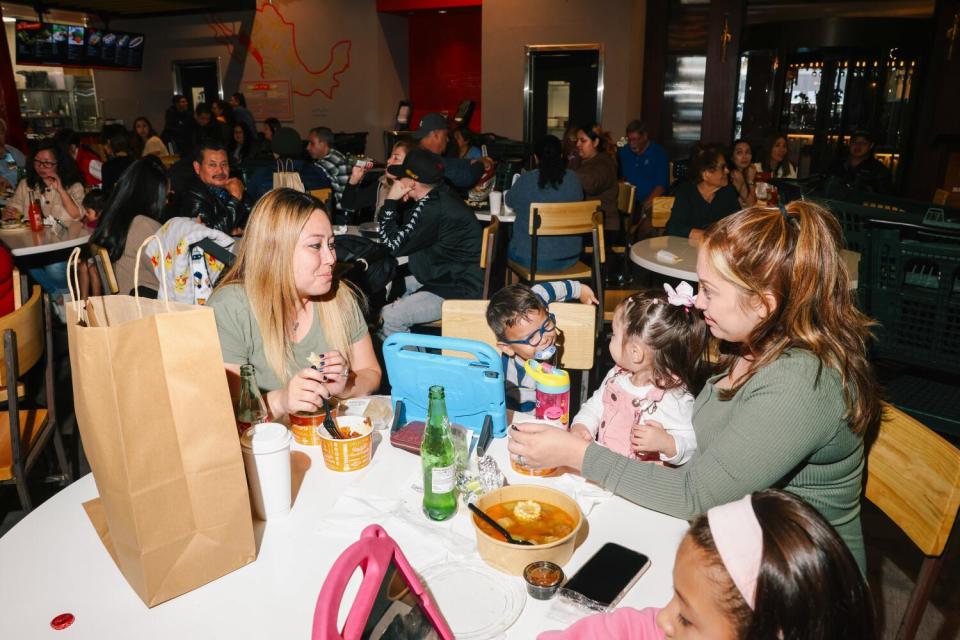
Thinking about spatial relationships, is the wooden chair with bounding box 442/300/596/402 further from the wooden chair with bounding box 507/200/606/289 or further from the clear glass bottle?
the wooden chair with bounding box 507/200/606/289

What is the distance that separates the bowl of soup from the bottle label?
0.25ft

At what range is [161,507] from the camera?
1.02 m

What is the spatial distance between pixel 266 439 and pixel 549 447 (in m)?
0.54

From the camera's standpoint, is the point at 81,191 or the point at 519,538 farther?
the point at 81,191

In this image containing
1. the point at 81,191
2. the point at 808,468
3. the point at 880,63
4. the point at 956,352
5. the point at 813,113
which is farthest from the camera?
the point at 813,113

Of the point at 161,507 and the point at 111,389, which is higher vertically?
the point at 111,389

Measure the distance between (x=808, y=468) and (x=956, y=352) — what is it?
1.61 metres

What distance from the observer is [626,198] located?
5.77m

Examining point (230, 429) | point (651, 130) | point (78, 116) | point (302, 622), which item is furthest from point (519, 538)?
point (78, 116)

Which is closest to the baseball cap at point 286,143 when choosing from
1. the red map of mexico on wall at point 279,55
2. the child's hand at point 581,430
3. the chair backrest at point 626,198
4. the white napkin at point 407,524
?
the chair backrest at point 626,198

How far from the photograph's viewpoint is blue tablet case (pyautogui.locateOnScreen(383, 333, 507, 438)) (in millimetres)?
1563

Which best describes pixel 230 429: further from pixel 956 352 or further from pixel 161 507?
pixel 956 352

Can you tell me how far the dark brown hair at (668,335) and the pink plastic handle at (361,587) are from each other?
1.07 metres

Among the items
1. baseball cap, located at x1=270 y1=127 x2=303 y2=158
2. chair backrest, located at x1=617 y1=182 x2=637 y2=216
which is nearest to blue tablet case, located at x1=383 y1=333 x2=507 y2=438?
chair backrest, located at x1=617 y1=182 x2=637 y2=216
